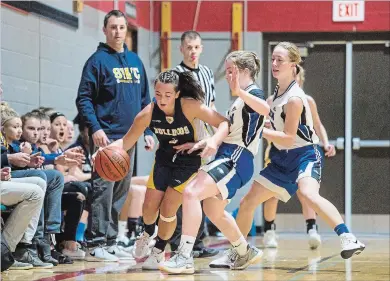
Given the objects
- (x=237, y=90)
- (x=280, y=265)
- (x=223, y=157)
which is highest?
(x=237, y=90)

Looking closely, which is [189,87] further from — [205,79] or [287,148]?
[205,79]

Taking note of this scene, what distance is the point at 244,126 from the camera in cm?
564

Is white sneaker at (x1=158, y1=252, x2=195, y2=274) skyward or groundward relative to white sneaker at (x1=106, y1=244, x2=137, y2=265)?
skyward

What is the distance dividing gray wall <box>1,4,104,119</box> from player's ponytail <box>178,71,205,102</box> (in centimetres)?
194

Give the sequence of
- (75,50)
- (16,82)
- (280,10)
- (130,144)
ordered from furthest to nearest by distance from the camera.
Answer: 1. (280,10)
2. (75,50)
3. (16,82)
4. (130,144)

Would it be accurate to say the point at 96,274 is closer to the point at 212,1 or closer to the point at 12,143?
the point at 12,143

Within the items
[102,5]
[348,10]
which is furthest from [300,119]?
[348,10]

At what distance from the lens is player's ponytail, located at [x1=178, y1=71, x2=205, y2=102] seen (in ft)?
18.4

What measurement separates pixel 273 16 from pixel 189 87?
5.33 metres

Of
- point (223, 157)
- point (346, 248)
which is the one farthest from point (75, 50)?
point (346, 248)

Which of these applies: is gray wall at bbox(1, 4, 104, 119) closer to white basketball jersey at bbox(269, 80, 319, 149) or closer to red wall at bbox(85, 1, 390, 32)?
red wall at bbox(85, 1, 390, 32)

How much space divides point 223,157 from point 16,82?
237 centimetres

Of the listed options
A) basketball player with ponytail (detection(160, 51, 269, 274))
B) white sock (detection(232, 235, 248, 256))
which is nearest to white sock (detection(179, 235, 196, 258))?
basketball player with ponytail (detection(160, 51, 269, 274))

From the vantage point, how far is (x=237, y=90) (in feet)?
17.5
